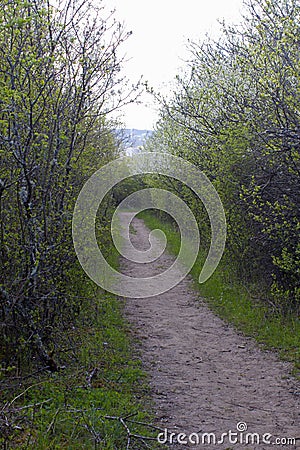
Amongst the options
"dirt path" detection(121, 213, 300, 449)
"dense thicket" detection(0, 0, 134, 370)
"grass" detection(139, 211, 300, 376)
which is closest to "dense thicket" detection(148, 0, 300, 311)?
"grass" detection(139, 211, 300, 376)

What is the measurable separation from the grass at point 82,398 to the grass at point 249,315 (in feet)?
6.21

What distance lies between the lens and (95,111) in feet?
A: 25.5

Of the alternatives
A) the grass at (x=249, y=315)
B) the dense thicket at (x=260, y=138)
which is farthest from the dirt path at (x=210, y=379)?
the dense thicket at (x=260, y=138)

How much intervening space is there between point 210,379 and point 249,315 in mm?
2602

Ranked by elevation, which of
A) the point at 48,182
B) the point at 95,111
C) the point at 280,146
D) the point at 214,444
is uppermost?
the point at 95,111

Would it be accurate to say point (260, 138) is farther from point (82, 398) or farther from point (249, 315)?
point (82, 398)

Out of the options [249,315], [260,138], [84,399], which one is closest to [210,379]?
[84,399]

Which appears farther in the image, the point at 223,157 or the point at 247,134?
the point at 223,157

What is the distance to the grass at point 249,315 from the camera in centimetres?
709

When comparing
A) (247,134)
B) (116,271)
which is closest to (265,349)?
(247,134)

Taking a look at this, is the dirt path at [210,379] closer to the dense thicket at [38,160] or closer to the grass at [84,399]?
the grass at [84,399]

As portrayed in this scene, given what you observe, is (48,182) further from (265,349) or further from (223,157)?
(223,157)

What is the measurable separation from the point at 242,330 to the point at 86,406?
364 centimetres

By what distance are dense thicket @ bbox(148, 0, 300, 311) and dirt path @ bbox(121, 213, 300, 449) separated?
139cm
